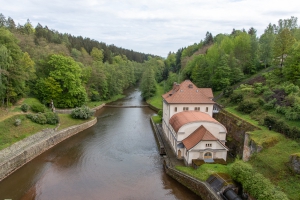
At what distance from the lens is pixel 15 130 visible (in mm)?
28812

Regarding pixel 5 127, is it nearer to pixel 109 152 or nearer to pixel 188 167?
pixel 109 152

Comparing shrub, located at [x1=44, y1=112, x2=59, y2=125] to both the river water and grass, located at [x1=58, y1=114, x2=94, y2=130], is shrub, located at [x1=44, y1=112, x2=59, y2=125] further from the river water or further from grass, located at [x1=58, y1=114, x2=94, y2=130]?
the river water

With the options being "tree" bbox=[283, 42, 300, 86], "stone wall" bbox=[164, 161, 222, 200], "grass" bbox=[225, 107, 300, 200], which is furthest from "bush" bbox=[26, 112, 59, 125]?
"tree" bbox=[283, 42, 300, 86]

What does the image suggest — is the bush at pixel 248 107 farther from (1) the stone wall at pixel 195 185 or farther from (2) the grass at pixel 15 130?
(2) the grass at pixel 15 130

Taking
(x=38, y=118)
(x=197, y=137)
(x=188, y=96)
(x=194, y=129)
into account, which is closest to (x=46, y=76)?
(x=38, y=118)

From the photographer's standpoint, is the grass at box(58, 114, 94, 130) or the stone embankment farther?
the grass at box(58, 114, 94, 130)

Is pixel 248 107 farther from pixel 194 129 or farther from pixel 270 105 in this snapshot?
pixel 194 129

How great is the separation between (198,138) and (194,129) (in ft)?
7.08

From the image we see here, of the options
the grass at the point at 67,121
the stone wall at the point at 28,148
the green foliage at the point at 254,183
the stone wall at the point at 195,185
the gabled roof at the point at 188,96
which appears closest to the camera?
the green foliage at the point at 254,183

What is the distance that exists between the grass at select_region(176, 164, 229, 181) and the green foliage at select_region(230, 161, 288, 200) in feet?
7.17

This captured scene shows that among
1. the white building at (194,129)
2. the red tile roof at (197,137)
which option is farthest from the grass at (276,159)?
the red tile roof at (197,137)

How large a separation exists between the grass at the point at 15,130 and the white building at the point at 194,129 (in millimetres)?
18927

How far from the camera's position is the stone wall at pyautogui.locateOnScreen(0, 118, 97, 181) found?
77.6ft

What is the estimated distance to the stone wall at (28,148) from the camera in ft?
77.6
